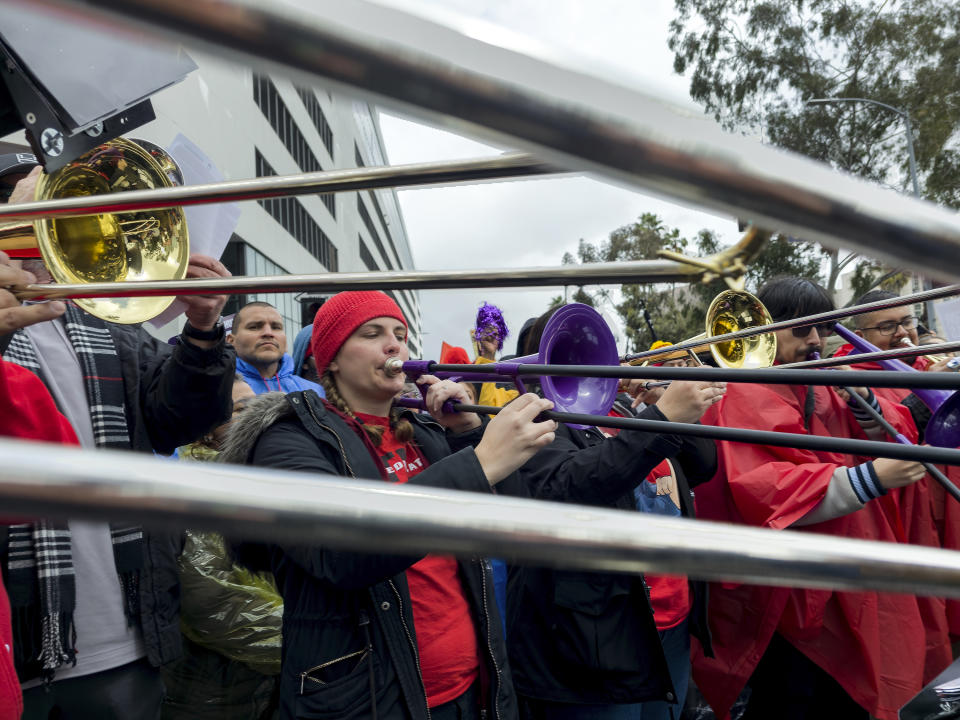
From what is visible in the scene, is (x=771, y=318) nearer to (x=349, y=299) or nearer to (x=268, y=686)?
(x=349, y=299)

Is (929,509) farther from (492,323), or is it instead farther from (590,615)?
(492,323)

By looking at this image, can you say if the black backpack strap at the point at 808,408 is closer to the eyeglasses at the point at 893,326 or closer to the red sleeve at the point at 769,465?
the red sleeve at the point at 769,465

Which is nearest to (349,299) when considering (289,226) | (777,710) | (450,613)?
(450,613)

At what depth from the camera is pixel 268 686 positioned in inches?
108

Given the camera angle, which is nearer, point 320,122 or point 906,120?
point 906,120

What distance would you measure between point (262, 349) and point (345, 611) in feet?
7.98

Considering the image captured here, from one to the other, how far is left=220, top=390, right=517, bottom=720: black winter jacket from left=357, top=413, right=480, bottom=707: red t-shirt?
42 mm

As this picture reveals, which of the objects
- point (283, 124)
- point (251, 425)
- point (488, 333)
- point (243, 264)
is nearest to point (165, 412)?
point (251, 425)

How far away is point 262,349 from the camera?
149 inches

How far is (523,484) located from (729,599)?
3.32 feet

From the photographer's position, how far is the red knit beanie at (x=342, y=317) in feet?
7.00

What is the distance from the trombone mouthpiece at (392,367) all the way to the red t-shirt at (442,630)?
1.07 ft

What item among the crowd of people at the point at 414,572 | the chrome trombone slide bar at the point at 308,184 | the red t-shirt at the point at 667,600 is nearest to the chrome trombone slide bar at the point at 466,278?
the chrome trombone slide bar at the point at 308,184

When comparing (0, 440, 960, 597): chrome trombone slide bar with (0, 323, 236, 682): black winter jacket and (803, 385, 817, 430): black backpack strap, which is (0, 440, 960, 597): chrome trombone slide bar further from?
(803, 385, 817, 430): black backpack strap
